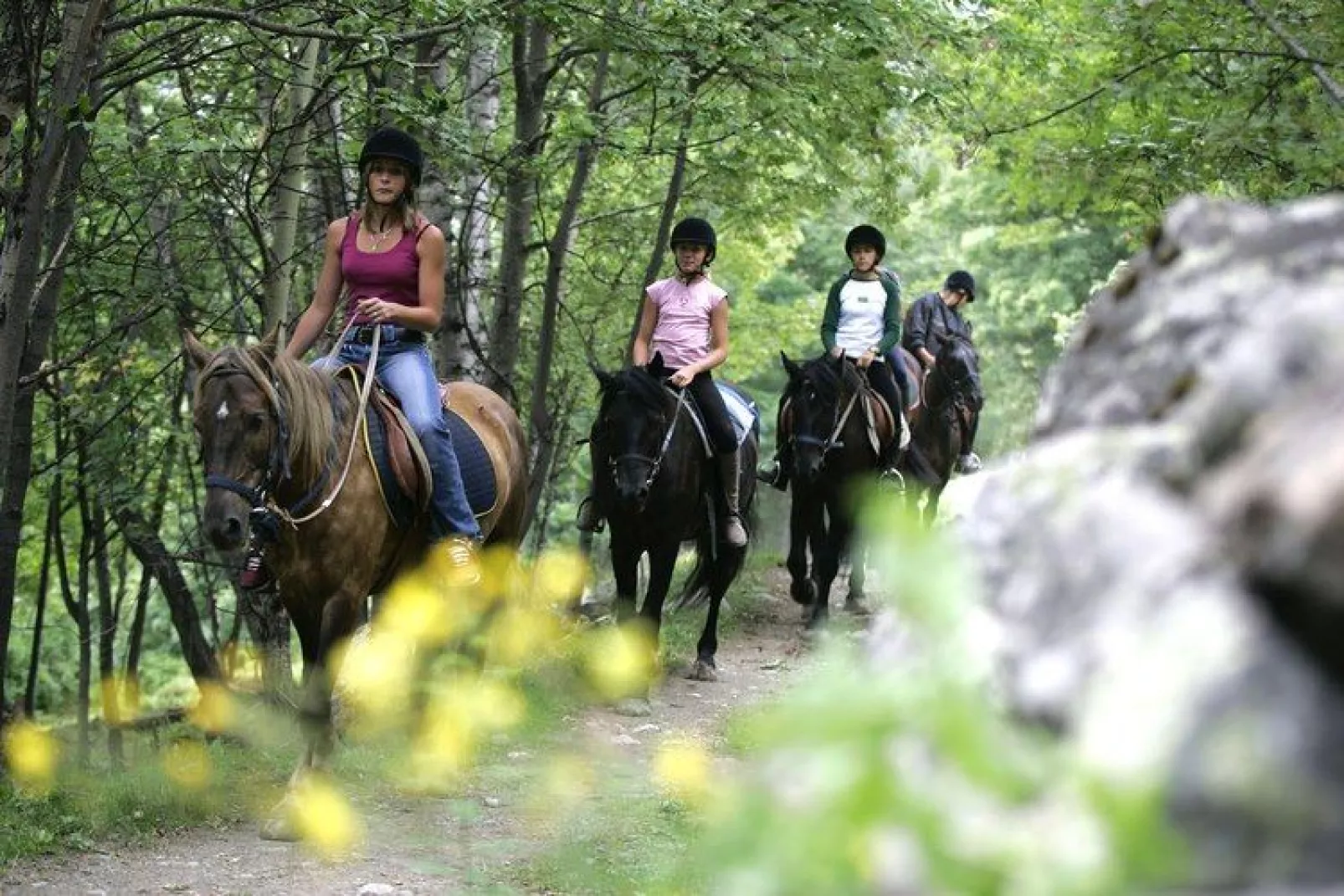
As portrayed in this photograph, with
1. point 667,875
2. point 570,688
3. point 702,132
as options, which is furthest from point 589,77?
point 667,875

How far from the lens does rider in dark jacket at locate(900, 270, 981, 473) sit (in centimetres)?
1800

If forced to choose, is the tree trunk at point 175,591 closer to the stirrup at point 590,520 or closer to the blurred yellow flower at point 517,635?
the blurred yellow flower at point 517,635

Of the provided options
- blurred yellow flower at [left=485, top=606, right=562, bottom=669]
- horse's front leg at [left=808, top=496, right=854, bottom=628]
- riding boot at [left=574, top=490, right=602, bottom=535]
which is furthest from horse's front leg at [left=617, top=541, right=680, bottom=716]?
horse's front leg at [left=808, top=496, right=854, bottom=628]

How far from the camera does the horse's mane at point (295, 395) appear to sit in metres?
7.54

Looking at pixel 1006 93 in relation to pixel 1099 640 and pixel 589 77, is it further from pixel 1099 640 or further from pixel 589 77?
pixel 1099 640

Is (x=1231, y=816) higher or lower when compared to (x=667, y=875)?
higher

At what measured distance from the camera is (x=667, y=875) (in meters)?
5.89

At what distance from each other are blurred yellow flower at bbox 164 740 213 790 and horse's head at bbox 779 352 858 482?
5.76 metres

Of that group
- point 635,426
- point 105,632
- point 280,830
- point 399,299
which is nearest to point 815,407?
point 635,426

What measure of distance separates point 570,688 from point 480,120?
6163 mm

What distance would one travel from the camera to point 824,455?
46.3ft

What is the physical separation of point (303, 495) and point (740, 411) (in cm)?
526

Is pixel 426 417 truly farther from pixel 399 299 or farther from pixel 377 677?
pixel 377 677

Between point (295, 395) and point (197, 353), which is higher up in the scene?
point (197, 353)
